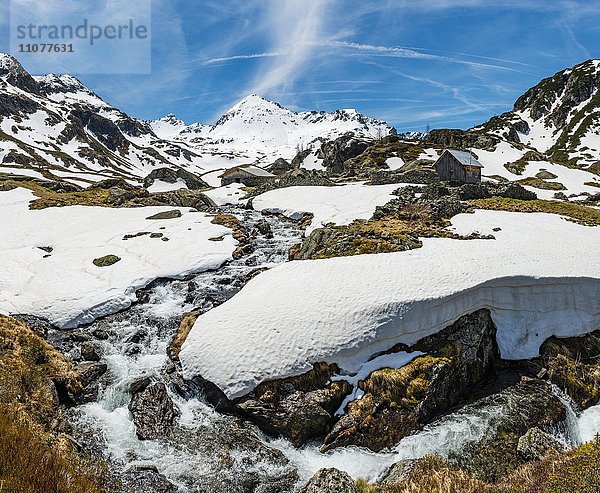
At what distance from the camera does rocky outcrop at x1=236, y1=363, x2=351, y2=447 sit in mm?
14109

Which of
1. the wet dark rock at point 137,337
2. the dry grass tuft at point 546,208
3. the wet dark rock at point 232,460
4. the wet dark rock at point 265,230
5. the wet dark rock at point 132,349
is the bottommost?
the wet dark rock at point 232,460

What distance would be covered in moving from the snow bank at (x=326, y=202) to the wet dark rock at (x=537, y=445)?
24753 millimetres

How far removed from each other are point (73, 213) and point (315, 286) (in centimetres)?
3953

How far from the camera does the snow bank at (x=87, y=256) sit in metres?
21.5

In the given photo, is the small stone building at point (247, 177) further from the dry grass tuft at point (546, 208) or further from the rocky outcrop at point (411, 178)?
the dry grass tuft at point (546, 208)

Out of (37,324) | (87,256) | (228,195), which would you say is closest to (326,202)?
(87,256)

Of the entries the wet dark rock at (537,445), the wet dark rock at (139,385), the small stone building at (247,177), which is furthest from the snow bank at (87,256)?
the small stone building at (247,177)

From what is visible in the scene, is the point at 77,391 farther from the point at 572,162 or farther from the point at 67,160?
the point at 67,160

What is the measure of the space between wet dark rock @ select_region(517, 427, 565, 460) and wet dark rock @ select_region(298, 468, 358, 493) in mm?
6751

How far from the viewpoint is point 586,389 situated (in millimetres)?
16375

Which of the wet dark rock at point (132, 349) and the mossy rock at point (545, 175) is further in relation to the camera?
the mossy rock at point (545, 175)

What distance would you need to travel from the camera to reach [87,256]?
92.8 feet

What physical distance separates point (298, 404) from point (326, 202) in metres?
34.4

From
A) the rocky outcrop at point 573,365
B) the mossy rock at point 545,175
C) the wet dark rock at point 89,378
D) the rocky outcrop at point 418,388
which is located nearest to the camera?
the rocky outcrop at point 418,388
